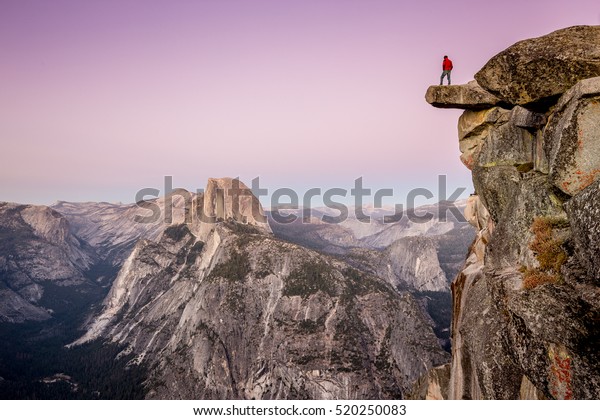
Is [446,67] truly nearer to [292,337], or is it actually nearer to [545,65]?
[545,65]

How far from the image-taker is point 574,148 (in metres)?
16.0

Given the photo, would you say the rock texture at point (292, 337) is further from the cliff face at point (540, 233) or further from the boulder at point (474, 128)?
the cliff face at point (540, 233)

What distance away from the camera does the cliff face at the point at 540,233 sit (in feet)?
44.5

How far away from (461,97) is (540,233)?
43.5 ft

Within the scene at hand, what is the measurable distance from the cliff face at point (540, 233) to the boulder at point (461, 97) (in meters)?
1.22

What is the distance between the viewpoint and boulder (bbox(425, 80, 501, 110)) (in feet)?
86.1

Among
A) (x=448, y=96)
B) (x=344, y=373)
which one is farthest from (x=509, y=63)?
(x=344, y=373)

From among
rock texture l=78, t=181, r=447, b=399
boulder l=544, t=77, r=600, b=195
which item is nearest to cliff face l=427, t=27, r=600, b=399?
boulder l=544, t=77, r=600, b=195

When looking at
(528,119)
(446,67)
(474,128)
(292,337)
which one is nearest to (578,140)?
(528,119)

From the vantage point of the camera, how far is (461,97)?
88.7 ft

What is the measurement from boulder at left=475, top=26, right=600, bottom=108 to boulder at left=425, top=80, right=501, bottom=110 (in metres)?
6.02

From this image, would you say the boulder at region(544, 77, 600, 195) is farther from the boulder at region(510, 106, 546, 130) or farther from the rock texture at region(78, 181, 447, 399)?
the rock texture at region(78, 181, 447, 399)
